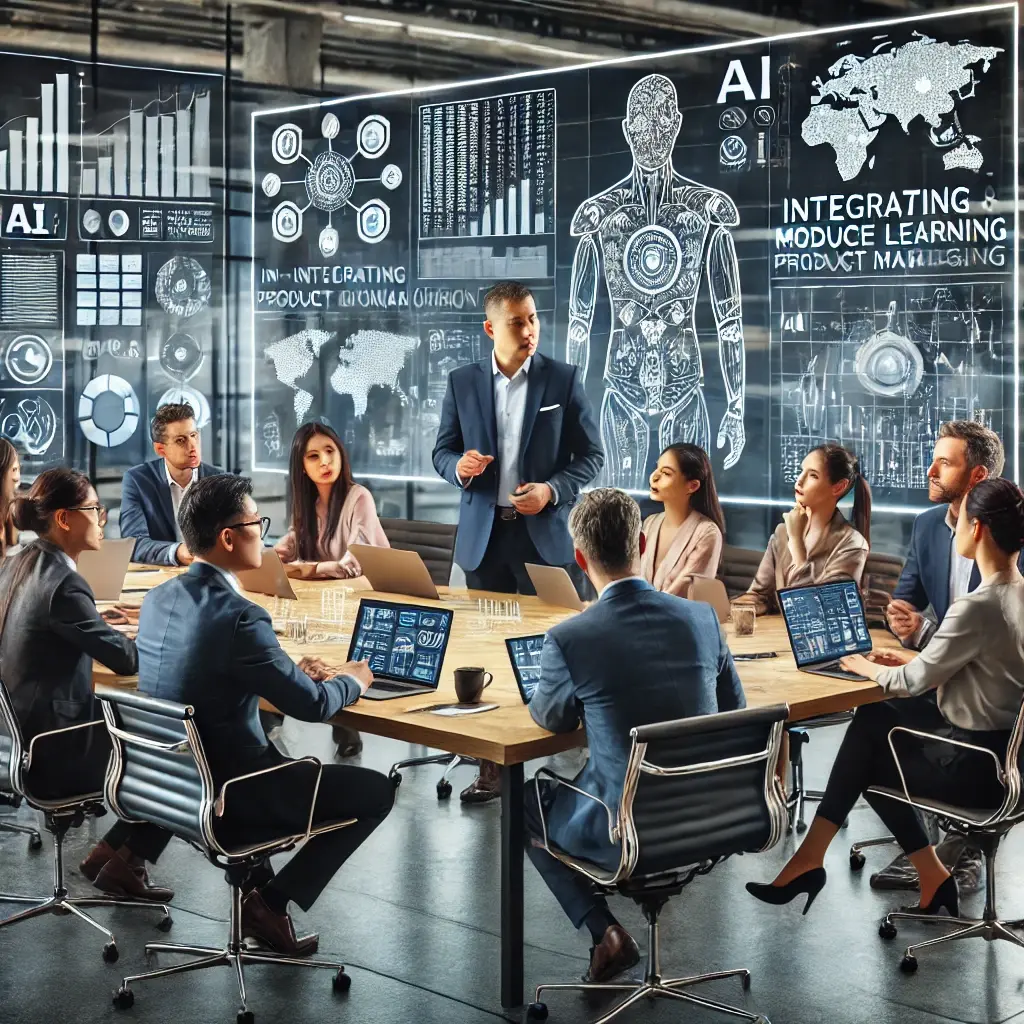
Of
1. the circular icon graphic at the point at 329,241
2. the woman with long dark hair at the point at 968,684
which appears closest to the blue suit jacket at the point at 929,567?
the woman with long dark hair at the point at 968,684

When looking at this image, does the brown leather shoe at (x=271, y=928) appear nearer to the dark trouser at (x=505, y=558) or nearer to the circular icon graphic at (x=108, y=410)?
the dark trouser at (x=505, y=558)

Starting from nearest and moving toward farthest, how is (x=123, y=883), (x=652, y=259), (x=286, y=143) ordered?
1. (x=123, y=883)
2. (x=652, y=259)
3. (x=286, y=143)

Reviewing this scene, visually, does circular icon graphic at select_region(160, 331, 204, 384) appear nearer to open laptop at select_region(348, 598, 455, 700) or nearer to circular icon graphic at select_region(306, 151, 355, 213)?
circular icon graphic at select_region(306, 151, 355, 213)

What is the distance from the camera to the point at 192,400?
10375mm

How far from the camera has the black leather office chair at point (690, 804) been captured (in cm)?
352

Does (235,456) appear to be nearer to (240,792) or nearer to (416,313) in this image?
(416,313)

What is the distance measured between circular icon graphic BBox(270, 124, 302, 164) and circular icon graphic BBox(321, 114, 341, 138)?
186 mm

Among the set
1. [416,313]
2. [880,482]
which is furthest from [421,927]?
[416,313]

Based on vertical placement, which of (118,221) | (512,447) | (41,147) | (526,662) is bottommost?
(526,662)

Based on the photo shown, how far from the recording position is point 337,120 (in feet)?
33.6

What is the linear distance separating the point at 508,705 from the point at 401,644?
0.45 meters

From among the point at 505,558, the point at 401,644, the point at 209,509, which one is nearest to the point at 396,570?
the point at 505,558

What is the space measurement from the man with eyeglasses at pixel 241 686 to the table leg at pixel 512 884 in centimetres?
43

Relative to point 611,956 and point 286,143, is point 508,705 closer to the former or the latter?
point 611,956
